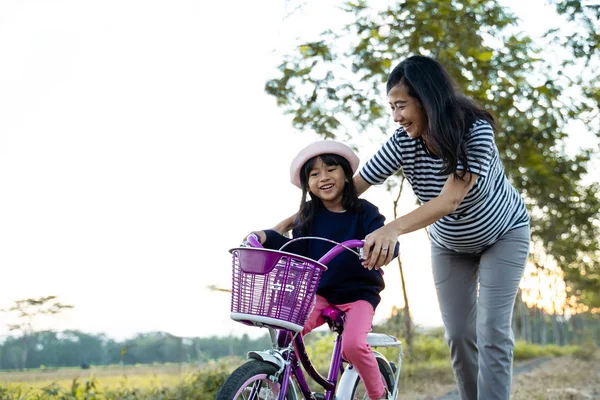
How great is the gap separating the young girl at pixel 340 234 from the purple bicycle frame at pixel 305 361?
0.12 m

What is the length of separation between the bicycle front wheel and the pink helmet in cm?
111

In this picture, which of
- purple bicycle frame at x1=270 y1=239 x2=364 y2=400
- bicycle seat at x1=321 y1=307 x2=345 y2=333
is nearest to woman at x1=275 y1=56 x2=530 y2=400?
purple bicycle frame at x1=270 y1=239 x2=364 y2=400

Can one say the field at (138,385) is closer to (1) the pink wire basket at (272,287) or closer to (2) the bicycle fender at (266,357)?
(2) the bicycle fender at (266,357)

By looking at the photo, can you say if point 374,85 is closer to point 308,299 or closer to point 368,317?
point 368,317

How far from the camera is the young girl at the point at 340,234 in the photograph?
11.7 ft

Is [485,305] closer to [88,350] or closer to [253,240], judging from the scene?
[253,240]

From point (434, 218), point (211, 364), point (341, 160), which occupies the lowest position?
point (211, 364)

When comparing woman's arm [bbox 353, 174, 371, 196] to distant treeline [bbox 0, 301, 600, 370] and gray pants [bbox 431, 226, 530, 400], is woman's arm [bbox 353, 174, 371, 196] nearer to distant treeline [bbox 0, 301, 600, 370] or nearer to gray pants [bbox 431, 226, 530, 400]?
gray pants [bbox 431, 226, 530, 400]

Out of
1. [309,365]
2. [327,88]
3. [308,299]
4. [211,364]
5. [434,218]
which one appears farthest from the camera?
[327,88]

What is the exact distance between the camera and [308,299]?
2.97 metres

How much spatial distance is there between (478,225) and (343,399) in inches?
43.7

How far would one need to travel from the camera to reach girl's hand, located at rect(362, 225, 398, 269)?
295cm

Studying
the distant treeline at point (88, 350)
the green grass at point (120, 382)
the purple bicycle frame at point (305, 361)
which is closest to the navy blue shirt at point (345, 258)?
the purple bicycle frame at point (305, 361)

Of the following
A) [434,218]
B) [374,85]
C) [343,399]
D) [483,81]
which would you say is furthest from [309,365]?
[374,85]
